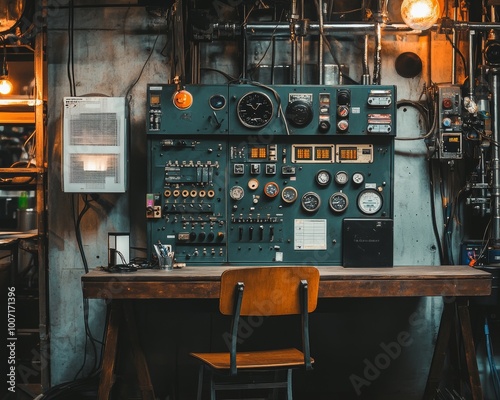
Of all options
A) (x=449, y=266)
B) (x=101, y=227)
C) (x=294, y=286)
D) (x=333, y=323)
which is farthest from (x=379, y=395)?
(x=101, y=227)

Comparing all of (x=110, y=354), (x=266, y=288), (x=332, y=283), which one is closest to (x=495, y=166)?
(x=332, y=283)

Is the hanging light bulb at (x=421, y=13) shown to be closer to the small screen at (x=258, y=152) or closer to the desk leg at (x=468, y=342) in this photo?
the small screen at (x=258, y=152)

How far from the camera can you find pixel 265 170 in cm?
370

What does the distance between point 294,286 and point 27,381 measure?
223 cm

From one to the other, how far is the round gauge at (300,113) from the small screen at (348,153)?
0.29m

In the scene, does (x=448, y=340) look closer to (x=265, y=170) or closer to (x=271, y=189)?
(x=271, y=189)

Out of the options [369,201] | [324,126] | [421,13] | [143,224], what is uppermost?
[421,13]

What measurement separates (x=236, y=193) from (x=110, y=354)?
119cm

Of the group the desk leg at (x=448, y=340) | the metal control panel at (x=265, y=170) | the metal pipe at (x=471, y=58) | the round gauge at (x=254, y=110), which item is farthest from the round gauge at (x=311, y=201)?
the metal pipe at (x=471, y=58)

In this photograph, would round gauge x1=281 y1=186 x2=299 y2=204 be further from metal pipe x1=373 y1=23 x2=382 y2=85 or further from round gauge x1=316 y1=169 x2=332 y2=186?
metal pipe x1=373 y1=23 x2=382 y2=85

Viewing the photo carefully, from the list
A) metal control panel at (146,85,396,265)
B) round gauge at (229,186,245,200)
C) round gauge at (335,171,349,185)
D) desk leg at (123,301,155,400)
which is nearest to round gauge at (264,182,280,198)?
metal control panel at (146,85,396,265)

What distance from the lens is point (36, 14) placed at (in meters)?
3.95

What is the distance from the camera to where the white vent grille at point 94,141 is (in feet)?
12.0

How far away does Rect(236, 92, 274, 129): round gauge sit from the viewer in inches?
142
